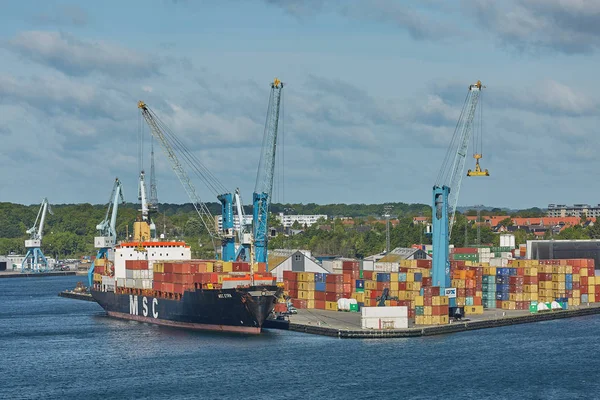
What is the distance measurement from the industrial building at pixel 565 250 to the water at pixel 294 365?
40.2 meters

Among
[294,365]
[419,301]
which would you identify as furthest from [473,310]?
[294,365]

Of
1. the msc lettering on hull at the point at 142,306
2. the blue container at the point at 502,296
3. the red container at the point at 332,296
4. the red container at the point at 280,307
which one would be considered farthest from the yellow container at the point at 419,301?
the msc lettering on hull at the point at 142,306

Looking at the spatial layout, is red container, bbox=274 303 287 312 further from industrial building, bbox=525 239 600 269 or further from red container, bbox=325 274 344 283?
industrial building, bbox=525 239 600 269

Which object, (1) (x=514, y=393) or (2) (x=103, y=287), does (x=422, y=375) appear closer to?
(1) (x=514, y=393)

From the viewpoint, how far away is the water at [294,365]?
59031 millimetres

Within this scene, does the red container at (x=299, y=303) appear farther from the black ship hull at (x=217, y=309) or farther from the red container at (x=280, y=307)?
the black ship hull at (x=217, y=309)

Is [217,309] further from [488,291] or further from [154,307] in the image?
[488,291]

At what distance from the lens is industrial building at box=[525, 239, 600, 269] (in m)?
127

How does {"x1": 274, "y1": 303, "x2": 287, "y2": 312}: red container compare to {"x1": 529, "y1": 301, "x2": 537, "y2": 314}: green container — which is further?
{"x1": 529, "y1": 301, "x2": 537, "y2": 314}: green container

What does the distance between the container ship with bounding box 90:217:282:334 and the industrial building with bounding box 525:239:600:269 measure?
48.9 meters

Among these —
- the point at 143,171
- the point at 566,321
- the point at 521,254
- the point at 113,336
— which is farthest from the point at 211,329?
the point at 521,254

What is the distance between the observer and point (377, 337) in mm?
76875

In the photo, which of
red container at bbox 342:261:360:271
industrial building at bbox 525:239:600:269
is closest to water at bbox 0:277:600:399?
red container at bbox 342:261:360:271

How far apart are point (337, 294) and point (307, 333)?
1379 centimetres
